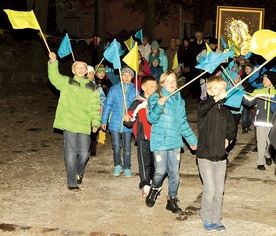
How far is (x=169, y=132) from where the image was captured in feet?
25.1

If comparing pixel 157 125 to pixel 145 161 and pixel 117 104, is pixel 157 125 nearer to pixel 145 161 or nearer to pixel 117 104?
pixel 145 161

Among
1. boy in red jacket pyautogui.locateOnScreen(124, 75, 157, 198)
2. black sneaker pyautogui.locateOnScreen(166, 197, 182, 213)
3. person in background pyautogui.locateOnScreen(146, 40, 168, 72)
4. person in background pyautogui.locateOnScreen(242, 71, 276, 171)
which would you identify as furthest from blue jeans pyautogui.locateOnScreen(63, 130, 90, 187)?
person in background pyautogui.locateOnScreen(146, 40, 168, 72)

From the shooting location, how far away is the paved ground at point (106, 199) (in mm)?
7121

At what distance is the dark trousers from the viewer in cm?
852

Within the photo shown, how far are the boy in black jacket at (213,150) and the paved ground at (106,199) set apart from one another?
211mm

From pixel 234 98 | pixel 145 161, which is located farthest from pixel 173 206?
pixel 234 98

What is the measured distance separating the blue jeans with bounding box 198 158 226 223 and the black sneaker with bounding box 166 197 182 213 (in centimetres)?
60

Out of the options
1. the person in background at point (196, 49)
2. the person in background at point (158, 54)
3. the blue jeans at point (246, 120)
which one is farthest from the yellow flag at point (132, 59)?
the person in background at point (196, 49)

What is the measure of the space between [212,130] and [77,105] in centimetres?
219

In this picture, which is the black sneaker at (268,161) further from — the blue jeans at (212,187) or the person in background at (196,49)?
the person in background at (196,49)

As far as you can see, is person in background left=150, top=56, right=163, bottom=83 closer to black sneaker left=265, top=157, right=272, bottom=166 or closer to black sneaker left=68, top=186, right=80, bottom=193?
black sneaker left=265, top=157, right=272, bottom=166

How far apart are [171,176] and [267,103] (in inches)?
111

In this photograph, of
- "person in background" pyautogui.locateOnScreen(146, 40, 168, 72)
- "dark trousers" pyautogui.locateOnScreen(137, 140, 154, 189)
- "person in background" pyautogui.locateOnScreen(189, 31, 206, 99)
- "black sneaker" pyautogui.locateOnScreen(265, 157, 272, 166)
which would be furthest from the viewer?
"person in background" pyautogui.locateOnScreen(189, 31, 206, 99)

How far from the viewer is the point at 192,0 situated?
35.8 metres
